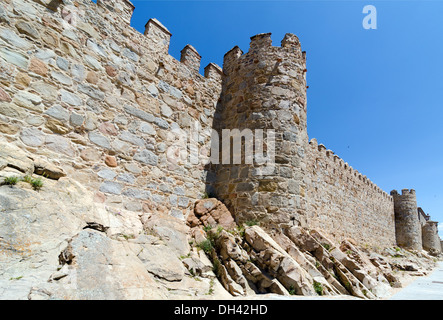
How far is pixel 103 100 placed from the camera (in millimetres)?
4941

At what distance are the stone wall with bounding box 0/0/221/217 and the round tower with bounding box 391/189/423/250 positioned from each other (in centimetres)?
2206

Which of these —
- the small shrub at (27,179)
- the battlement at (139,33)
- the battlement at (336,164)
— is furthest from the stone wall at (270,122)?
the battlement at (336,164)

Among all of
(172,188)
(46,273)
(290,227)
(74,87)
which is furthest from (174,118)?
(46,273)

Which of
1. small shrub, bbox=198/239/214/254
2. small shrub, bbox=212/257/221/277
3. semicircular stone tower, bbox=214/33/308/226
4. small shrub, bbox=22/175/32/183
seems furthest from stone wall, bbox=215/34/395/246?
small shrub, bbox=22/175/32/183

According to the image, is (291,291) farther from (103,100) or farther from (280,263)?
(103,100)

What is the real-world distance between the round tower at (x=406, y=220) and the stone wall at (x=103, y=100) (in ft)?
72.4

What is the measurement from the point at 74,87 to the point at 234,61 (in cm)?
448

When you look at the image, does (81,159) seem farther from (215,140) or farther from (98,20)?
(215,140)

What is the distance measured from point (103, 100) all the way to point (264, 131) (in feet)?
11.8

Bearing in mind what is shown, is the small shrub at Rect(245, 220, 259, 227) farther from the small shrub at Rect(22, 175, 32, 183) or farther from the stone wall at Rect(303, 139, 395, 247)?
the small shrub at Rect(22, 175, 32, 183)

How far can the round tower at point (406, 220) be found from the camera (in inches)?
835

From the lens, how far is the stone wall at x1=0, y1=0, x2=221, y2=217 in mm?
3982

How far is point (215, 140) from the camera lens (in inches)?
278

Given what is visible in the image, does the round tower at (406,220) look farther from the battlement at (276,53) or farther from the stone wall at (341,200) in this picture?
the battlement at (276,53)
